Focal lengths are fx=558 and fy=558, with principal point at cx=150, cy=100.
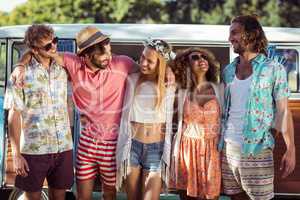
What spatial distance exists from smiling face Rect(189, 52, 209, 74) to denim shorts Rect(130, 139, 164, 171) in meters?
0.67

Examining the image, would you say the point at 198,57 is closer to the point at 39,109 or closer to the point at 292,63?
the point at 39,109

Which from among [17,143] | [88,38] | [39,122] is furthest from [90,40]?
[17,143]

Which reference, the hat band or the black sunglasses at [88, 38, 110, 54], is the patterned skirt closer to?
the black sunglasses at [88, 38, 110, 54]

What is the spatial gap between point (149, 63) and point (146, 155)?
0.71 m

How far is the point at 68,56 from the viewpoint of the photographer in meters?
4.36

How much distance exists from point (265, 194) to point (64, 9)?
15.0 m

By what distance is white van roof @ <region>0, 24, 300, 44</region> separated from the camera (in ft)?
19.6

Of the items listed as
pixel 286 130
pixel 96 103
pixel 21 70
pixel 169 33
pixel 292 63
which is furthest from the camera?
pixel 292 63

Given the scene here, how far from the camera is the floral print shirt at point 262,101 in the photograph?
4016 mm

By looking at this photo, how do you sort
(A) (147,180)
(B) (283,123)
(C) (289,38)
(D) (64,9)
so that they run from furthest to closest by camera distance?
(D) (64,9)
(C) (289,38)
(A) (147,180)
(B) (283,123)

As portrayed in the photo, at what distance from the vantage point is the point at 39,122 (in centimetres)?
416

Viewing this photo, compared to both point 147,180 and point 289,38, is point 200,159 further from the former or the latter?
point 289,38

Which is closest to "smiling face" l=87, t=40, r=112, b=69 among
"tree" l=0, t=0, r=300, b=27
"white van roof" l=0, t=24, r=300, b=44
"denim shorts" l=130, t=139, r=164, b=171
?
"denim shorts" l=130, t=139, r=164, b=171

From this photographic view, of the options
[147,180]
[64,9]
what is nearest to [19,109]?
[147,180]
